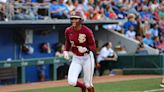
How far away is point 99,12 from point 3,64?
714 cm

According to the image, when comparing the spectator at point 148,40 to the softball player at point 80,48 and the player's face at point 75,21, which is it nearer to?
the softball player at point 80,48

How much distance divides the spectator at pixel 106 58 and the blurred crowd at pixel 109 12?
59.9 inches

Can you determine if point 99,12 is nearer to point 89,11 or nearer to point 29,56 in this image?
point 89,11

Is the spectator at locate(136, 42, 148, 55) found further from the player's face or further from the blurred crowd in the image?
the player's face

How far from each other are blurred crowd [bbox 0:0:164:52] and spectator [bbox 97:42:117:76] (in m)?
1.52

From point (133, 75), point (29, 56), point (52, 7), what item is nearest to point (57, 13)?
point (52, 7)

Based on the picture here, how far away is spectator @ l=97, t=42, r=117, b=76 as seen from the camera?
1995 centimetres

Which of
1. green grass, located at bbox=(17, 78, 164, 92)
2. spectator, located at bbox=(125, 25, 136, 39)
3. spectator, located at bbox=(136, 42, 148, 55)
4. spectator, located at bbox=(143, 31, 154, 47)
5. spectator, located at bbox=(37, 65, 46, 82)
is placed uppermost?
spectator, located at bbox=(125, 25, 136, 39)

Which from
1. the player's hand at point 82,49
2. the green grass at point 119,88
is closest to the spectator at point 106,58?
the green grass at point 119,88

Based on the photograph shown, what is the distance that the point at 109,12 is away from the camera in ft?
76.1

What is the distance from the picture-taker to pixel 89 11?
21.6 metres

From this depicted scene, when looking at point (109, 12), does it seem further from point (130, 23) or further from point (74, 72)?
point (74, 72)

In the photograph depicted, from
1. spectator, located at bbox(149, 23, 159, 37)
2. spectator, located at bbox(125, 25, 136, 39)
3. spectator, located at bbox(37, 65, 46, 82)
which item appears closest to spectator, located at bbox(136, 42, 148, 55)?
spectator, located at bbox(125, 25, 136, 39)

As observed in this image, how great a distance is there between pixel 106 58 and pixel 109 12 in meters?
3.89
